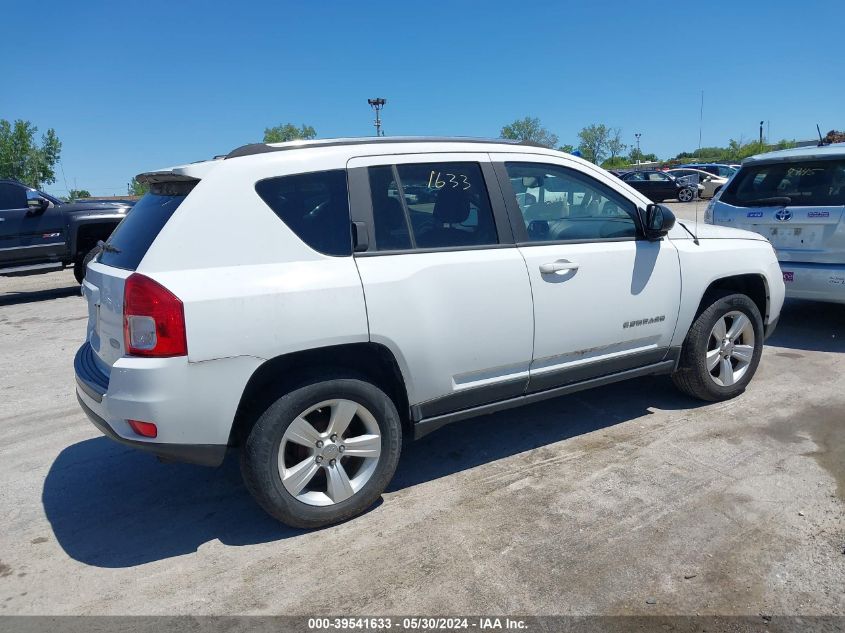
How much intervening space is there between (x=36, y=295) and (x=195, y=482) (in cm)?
955

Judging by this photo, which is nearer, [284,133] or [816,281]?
[816,281]

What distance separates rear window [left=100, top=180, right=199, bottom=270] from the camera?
3.08 meters

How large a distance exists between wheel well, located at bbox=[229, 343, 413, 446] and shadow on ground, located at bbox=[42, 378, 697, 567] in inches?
23.5

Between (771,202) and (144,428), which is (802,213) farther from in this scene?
(144,428)

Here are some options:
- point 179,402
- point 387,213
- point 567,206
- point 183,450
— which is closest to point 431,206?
point 387,213

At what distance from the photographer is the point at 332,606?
8.84 feet

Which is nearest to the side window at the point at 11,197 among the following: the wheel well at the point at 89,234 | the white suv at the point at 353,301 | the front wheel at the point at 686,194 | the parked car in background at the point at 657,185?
the wheel well at the point at 89,234

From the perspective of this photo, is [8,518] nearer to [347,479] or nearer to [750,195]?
[347,479]

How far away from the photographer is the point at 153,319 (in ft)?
9.23

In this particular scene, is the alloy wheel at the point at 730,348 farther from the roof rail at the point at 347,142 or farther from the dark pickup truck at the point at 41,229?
the dark pickup truck at the point at 41,229

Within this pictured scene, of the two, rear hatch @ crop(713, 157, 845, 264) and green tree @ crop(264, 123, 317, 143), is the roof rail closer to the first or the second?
rear hatch @ crop(713, 157, 845, 264)

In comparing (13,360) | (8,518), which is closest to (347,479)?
(8,518)

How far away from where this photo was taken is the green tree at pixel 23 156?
59625 millimetres

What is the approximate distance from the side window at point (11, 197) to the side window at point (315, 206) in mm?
9964
